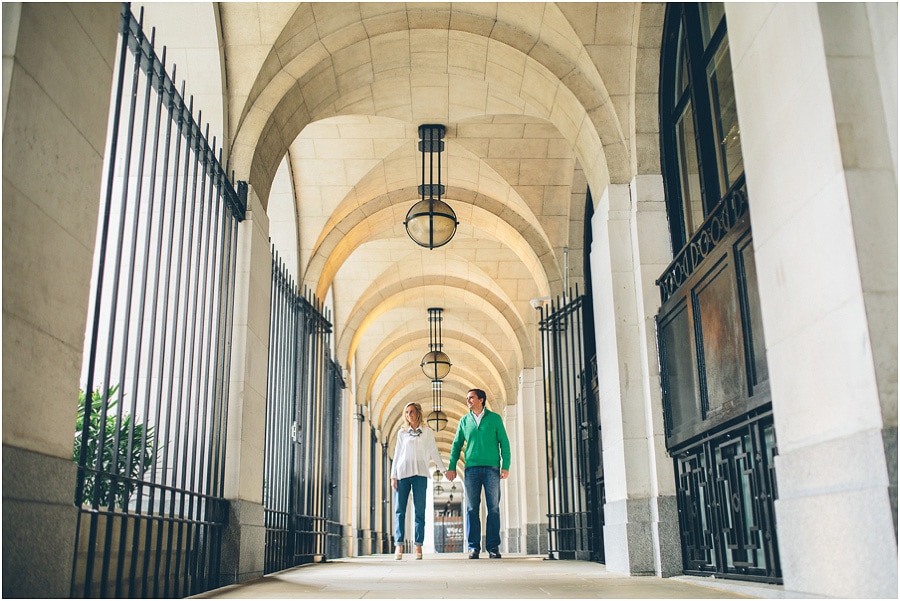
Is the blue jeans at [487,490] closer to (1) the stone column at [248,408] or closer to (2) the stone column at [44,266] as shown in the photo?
(1) the stone column at [248,408]

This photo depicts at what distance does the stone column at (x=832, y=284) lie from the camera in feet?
9.40

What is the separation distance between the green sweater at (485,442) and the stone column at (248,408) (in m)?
2.61

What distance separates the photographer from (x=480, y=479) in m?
8.88

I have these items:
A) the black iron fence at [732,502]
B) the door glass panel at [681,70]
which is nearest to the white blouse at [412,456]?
the black iron fence at [732,502]

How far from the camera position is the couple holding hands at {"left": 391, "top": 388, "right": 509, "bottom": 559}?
29.1 feet

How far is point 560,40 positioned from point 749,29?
3479mm

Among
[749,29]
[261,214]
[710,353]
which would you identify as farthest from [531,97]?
[749,29]

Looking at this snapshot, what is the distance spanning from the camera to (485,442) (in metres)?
8.89

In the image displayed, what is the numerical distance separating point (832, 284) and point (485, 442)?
20.0 ft

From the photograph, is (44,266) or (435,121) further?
(435,121)

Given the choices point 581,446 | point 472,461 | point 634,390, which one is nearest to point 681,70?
point 634,390

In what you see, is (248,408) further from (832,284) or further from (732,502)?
(832,284)

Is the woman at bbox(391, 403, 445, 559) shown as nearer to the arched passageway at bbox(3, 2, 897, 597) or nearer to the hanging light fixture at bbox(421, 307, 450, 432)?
the arched passageway at bbox(3, 2, 897, 597)

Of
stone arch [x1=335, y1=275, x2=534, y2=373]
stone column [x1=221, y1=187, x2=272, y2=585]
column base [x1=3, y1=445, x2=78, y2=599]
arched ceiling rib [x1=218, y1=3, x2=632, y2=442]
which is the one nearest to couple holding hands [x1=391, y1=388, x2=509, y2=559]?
stone column [x1=221, y1=187, x2=272, y2=585]
